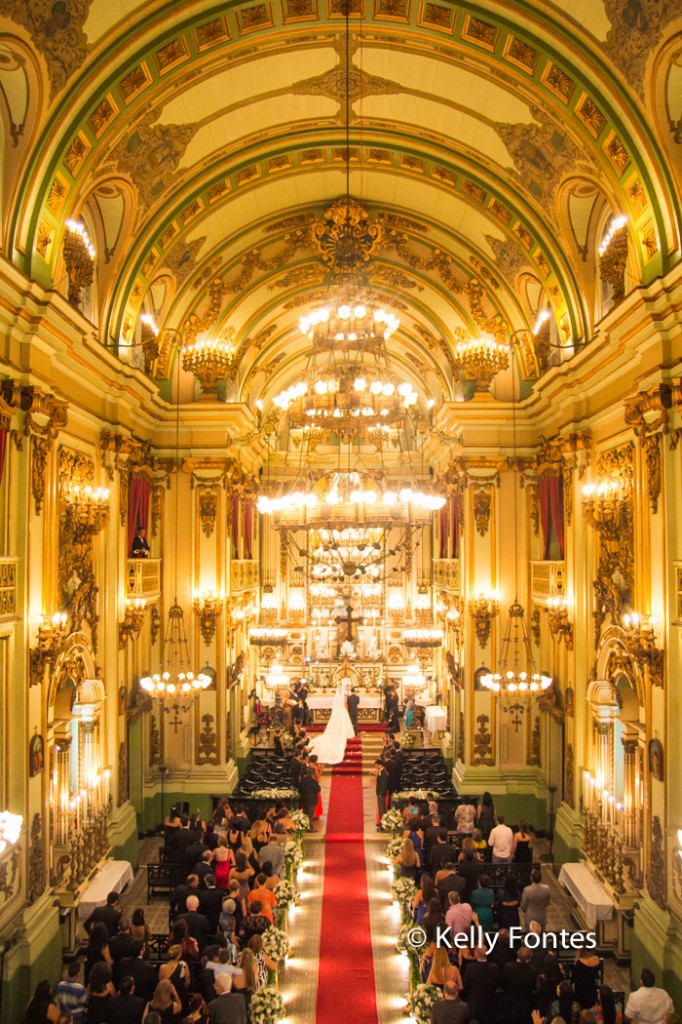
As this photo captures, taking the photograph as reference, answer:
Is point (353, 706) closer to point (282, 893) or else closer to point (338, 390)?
point (282, 893)

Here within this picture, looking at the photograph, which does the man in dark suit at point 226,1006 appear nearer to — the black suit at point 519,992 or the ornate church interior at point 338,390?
the ornate church interior at point 338,390

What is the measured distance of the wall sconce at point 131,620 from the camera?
1446 cm

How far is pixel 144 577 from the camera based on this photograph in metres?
15.8

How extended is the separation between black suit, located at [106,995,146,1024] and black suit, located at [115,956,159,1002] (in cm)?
60

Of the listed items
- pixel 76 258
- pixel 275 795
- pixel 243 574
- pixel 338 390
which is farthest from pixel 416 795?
pixel 76 258

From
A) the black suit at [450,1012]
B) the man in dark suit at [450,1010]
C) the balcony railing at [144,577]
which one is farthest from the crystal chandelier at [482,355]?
the black suit at [450,1012]

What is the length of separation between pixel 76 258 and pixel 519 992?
1094 centimetres

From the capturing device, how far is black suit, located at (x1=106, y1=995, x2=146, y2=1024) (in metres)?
7.79

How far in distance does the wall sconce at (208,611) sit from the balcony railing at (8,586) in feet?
25.7

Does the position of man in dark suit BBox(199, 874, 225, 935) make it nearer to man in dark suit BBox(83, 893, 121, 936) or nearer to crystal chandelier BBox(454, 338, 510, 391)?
man in dark suit BBox(83, 893, 121, 936)

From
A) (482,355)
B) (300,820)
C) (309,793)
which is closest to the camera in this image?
(482,355)

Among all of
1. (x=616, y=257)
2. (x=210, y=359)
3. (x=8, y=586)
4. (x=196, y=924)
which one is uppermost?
(x=616, y=257)

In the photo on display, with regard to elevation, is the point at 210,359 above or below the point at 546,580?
above

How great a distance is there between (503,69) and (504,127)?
1.48 m
